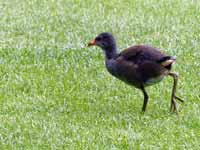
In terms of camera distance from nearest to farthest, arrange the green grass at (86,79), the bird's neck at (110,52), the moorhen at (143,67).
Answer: the green grass at (86,79) → the moorhen at (143,67) → the bird's neck at (110,52)

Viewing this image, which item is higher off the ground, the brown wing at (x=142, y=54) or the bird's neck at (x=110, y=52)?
the brown wing at (x=142, y=54)

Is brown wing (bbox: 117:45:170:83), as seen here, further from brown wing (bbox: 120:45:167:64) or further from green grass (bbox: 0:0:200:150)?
green grass (bbox: 0:0:200:150)

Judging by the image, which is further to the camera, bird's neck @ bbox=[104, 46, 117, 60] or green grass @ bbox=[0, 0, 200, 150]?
bird's neck @ bbox=[104, 46, 117, 60]

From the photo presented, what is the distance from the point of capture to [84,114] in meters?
9.48

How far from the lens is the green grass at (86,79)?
8797 mm

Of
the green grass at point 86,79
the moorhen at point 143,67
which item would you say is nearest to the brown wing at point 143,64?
the moorhen at point 143,67

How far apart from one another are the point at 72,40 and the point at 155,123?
3.64 meters

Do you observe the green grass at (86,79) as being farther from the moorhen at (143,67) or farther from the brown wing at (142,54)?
the brown wing at (142,54)

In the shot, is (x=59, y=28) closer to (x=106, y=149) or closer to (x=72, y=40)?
(x=72, y=40)

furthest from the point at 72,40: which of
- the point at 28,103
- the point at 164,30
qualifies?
the point at 28,103

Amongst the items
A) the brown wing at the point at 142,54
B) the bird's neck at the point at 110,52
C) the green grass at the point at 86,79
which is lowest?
the green grass at the point at 86,79

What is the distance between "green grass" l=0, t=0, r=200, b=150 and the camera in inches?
346

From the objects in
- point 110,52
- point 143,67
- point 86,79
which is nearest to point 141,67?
point 143,67

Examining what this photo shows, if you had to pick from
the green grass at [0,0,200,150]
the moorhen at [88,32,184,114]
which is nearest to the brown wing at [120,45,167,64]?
the moorhen at [88,32,184,114]
